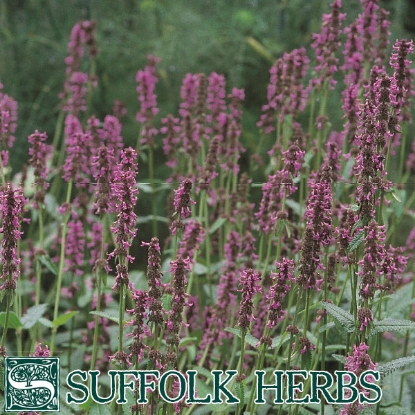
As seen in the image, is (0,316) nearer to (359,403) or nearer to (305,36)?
(359,403)

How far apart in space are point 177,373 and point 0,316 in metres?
0.47

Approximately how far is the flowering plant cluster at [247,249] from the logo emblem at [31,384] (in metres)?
0.04

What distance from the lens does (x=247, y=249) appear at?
2.22 metres

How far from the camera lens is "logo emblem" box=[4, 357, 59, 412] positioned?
5.40 feet

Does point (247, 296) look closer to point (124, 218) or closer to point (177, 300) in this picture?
point (177, 300)

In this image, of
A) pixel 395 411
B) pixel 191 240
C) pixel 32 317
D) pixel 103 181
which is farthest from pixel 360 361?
pixel 32 317

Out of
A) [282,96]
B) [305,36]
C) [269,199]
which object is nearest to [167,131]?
[282,96]

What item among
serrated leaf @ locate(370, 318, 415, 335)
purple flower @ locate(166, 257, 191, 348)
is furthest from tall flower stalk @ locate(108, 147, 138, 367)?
serrated leaf @ locate(370, 318, 415, 335)

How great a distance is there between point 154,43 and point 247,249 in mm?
2569

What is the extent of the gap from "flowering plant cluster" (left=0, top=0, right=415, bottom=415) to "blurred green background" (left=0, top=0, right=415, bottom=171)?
1.22 meters

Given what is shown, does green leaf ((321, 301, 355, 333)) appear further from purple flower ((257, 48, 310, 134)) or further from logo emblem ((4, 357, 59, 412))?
purple flower ((257, 48, 310, 134))

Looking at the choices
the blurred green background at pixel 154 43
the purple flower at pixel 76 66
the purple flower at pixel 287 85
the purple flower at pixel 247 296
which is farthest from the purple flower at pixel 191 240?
the blurred green background at pixel 154 43

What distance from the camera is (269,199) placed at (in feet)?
6.60

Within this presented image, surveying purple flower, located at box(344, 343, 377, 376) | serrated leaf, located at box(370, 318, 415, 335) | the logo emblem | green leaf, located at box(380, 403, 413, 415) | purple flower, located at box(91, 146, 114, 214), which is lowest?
green leaf, located at box(380, 403, 413, 415)
